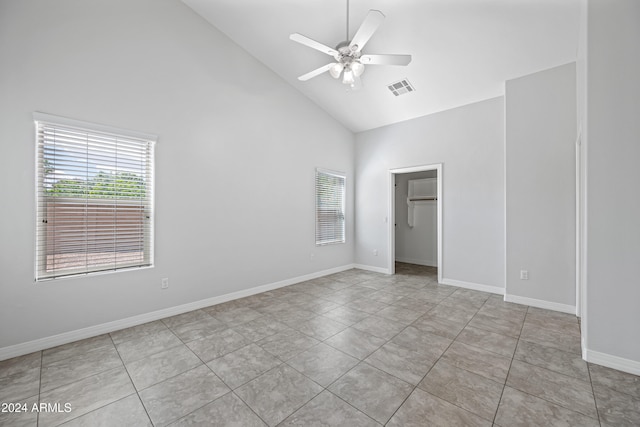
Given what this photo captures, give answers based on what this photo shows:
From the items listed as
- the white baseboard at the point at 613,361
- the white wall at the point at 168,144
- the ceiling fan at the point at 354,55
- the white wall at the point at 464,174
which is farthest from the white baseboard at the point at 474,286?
the ceiling fan at the point at 354,55

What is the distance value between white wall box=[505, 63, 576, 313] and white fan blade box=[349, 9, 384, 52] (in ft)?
8.63

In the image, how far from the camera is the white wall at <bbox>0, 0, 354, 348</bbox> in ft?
7.57

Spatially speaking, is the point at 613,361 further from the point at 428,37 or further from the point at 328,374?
the point at 428,37

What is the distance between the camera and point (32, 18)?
7.68 feet

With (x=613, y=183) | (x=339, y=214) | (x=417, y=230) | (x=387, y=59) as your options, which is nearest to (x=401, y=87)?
(x=387, y=59)

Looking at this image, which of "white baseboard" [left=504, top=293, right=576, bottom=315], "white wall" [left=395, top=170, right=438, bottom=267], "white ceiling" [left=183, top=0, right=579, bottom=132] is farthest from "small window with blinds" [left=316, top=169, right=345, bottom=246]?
"white baseboard" [left=504, top=293, right=576, bottom=315]

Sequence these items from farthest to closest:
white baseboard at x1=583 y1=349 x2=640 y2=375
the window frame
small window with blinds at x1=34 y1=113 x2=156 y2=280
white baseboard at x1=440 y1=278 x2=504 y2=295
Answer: the window frame < white baseboard at x1=440 y1=278 x2=504 y2=295 < small window with blinds at x1=34 y1=113 x2=156 y2=280 < white baseboard at x1=583 y1=349 x2=640 y2=375

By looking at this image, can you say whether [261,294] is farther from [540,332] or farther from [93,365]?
[540,332]

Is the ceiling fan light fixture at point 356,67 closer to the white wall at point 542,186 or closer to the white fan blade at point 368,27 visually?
the white fan blade at point 368,27

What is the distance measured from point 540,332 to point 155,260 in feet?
14.5

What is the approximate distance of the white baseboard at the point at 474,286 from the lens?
4055mm

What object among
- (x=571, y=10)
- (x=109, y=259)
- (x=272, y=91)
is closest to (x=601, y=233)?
(x=571, y=10)

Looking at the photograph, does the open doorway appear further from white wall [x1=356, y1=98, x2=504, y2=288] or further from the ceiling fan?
Result: the ceiling fan

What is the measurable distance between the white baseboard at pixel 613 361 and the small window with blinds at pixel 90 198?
Answer: 4.47 metres
